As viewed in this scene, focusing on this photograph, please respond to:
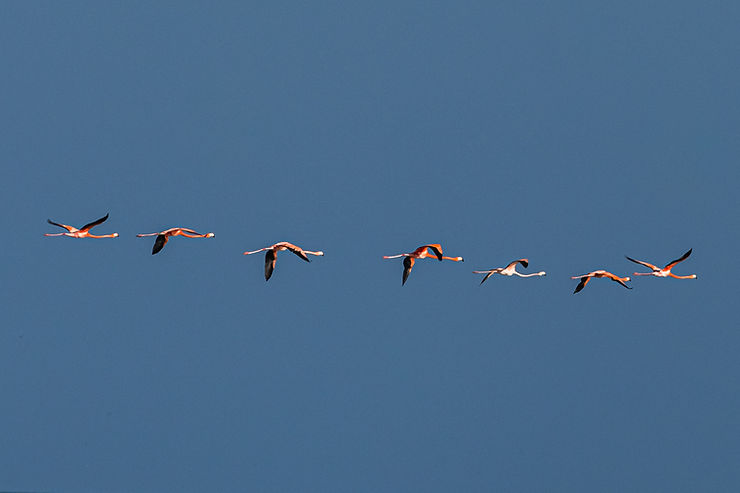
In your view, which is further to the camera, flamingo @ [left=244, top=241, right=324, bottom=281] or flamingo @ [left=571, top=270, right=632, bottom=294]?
flamingo @ [left=571, top=270, right=632, bottom=294]

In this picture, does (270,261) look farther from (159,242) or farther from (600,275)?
(600,275)

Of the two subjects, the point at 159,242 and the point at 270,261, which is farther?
the point at 159,242

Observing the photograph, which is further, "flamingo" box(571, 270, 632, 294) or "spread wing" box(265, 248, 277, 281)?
"flamingo" box(571, 270, 632, 294)

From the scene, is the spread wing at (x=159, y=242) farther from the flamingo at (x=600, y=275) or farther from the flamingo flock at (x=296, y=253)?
the flamingo at (x=600, y=275)

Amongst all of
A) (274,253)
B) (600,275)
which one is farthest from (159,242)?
(600,275)

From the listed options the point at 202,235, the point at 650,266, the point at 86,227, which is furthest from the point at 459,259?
the point at 86,227

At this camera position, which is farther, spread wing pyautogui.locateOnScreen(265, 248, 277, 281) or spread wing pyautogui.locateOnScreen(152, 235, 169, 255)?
spread wing pyautogui.locateOnScreen(152, 235, 169, 255)

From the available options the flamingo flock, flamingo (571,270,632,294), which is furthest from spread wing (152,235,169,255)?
flamingo (571,270,632,294)

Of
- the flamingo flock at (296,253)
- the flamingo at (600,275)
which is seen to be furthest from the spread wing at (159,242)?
the flamingo at (600,275)

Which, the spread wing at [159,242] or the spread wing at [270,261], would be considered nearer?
the spread wing at [270,261]

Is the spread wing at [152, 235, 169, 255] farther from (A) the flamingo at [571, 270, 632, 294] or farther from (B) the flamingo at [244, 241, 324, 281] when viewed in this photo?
(A) the flamingo at [571, 270, 632, 294]

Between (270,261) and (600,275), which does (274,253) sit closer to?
(270,261)

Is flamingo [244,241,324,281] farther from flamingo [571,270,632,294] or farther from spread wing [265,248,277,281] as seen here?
flamingo [571,270,632,294]

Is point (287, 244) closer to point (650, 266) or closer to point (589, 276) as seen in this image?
point (589, 276)
